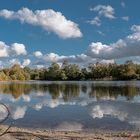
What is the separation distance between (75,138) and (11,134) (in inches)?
113

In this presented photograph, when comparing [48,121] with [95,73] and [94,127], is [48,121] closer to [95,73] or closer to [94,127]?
[94,127]

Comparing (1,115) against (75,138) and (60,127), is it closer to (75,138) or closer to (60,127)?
(60,127)

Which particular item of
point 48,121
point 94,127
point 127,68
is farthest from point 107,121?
point 127,68

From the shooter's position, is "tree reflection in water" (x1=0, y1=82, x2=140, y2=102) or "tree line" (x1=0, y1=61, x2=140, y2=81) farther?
"tree line" (x1=0, y1=61, x2=140, y2=81)

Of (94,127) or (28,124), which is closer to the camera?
(94,127)

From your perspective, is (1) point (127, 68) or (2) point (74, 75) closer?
(1) point (127, 68)

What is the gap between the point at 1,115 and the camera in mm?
24203

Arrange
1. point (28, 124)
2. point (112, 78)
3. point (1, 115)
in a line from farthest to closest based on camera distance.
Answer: point (112, 78) → point (1, 115) → point (28, 124)

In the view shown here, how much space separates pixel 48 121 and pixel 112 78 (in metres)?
158

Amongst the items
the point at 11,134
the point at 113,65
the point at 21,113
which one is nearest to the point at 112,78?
the point at 113,65

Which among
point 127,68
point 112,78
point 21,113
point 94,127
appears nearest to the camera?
point 94,127

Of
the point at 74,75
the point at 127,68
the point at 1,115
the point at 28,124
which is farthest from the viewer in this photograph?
the point at 74,75

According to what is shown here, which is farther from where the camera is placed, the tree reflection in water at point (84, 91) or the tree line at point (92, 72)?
the tree line at point (92, 72)

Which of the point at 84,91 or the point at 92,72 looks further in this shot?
the point at 92,72
